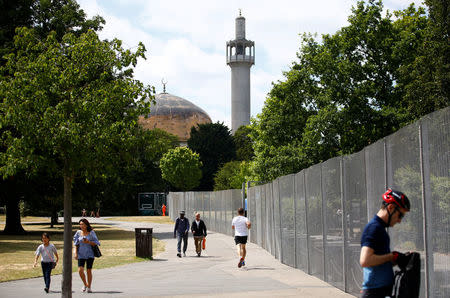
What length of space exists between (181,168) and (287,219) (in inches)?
2844

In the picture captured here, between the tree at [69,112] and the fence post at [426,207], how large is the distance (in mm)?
6491

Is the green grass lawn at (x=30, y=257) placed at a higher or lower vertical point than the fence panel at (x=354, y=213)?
lower

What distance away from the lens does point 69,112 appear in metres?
12.3

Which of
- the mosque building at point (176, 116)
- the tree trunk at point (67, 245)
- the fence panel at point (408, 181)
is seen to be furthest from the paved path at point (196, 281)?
the mosque building at point (176, 116)

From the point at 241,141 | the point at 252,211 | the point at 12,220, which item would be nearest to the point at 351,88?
the point at 252,211

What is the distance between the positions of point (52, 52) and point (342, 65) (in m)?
29.3

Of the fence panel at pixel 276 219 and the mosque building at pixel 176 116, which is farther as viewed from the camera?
the mosque building at pixel 176 116

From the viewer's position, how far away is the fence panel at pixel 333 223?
12.3 meters

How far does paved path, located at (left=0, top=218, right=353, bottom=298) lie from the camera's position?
1270 centimetres

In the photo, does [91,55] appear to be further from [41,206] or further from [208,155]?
[208,155]

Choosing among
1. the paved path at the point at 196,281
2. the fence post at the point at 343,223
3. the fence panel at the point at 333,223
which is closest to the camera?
the fence post at the point at 343,223

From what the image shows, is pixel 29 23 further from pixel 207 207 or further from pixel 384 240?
pixel 384 240

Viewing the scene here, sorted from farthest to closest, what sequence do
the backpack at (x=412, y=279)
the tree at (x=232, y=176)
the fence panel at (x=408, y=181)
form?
the tree at (x=232, y=176)
the fence panel at (x=408, y=181)
the backpack at (x=412, y=279)

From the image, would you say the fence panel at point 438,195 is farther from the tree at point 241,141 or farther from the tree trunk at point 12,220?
the tree at point 241,141
